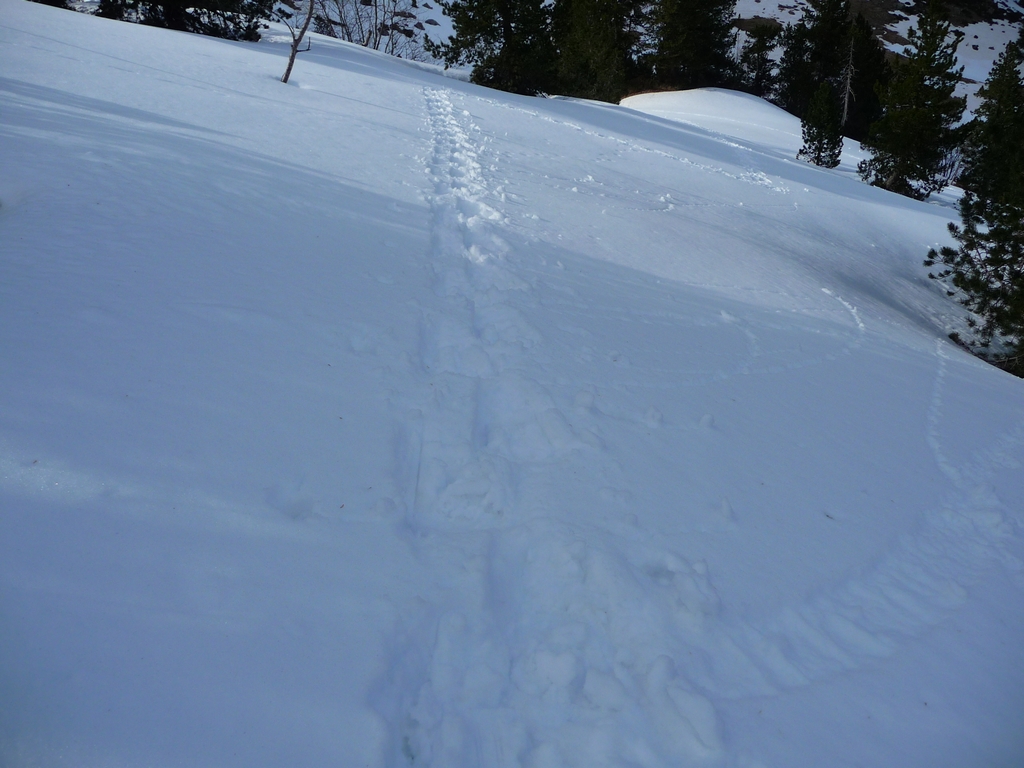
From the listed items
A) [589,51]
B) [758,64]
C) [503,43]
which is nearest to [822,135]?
[589,51]

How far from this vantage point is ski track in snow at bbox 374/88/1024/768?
1.82 m

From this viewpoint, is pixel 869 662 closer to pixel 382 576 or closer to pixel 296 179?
pixel 382 576

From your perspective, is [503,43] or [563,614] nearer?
[563,614]

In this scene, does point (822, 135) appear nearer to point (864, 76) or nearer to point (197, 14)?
point (864, 76)

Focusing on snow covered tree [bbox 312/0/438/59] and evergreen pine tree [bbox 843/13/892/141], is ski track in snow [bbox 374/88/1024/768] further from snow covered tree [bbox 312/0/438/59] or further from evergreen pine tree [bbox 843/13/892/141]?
snow covered tree [bbox 312/0/438/59]

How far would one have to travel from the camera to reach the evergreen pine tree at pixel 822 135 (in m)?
17.5

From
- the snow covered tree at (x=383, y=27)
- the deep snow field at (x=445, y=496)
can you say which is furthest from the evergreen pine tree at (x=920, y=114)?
the snow covered tree at (x=383, y=27)

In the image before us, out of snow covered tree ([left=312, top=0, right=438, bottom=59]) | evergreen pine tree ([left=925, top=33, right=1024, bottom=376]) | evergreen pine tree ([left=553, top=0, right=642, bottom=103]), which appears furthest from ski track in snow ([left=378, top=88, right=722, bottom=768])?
snow covered tree ([left=312, top=0, right=438, bottom=59])

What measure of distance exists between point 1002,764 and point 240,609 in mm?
2773

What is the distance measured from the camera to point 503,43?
68.9ft

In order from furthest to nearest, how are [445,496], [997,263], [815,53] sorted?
[815,53]
[997,263]
[445,496]

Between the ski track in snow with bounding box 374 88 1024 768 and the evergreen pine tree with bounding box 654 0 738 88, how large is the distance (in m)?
27.5

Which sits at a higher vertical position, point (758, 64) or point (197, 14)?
point (758, 64)

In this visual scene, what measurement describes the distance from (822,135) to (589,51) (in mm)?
9317
